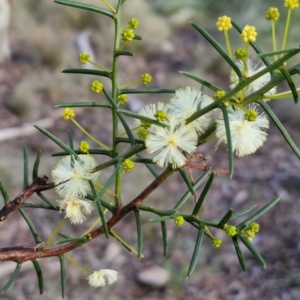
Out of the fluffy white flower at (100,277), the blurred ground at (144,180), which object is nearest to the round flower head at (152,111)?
the fluffy white flower at (100,277)

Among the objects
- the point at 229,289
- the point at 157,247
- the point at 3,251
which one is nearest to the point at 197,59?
the point at 157,247

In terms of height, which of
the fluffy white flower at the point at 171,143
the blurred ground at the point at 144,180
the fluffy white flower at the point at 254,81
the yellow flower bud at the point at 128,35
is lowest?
the blurred ground at the point at 144,180

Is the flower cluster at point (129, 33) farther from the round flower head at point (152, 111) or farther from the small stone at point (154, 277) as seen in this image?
the small stone at point (154, 277)

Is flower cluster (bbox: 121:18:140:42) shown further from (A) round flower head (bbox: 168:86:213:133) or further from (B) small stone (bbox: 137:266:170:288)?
(B) small stone (bbox: 137:266:170:288)

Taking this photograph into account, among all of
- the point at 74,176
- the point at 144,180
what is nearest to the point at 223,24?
the point at 74,176

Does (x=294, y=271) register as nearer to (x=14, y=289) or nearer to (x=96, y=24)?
(x=14, y=289)

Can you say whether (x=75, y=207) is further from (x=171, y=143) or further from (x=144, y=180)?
(x=144, y=180)
